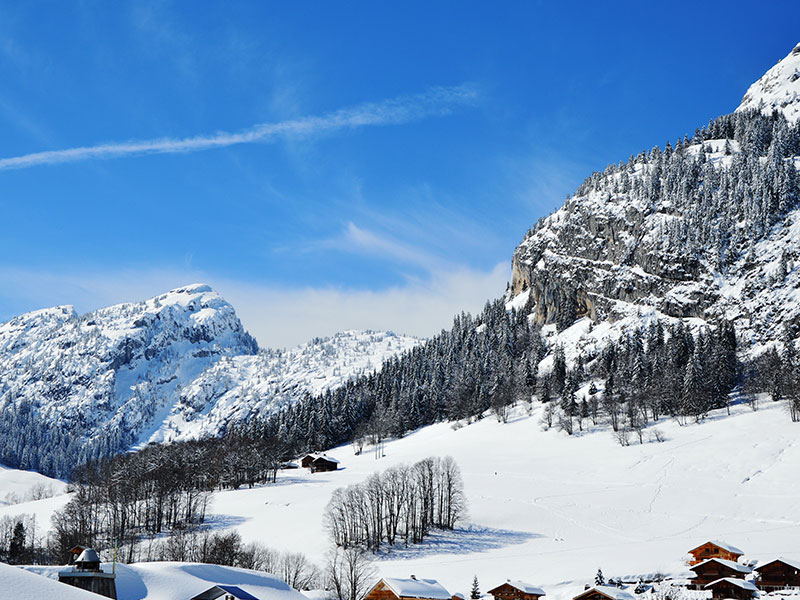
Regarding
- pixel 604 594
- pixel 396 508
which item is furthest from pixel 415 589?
pixel 396 508

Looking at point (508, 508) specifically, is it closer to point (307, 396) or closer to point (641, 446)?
point (641, 446)

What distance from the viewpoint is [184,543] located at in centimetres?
7475

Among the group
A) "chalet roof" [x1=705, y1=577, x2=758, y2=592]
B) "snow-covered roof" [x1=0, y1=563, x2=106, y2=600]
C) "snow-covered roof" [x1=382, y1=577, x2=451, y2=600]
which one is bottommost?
"chalet roof" [x1=705, y1=577, x2=758, y2=592]

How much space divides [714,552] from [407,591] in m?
29.1

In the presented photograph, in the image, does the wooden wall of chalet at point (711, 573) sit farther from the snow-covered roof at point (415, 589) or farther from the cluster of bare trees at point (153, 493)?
the cluster of bare trees at point (153, 493)

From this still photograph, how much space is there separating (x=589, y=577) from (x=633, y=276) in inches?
5796

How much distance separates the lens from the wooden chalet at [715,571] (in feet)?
192

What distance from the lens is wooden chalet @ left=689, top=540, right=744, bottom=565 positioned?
207 feet

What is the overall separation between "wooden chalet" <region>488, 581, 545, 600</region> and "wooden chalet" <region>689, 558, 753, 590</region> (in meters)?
13.8

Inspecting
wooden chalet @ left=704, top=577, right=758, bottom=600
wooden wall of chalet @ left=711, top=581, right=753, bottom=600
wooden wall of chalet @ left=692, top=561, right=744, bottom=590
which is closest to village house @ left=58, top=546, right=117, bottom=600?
wooden chalet @ left=704, top=577, right=758, bottom=600

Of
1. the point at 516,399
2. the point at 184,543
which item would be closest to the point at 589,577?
the point at 184,543

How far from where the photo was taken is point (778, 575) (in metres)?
59.8

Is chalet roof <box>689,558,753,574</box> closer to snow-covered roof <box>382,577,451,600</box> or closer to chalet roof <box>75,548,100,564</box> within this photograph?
snow-covered roof <box>382,577,451,600</box>

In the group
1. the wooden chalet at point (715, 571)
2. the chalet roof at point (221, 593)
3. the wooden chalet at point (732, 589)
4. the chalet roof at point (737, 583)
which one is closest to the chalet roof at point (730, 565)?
the wooden chalet at point (715, 571)
